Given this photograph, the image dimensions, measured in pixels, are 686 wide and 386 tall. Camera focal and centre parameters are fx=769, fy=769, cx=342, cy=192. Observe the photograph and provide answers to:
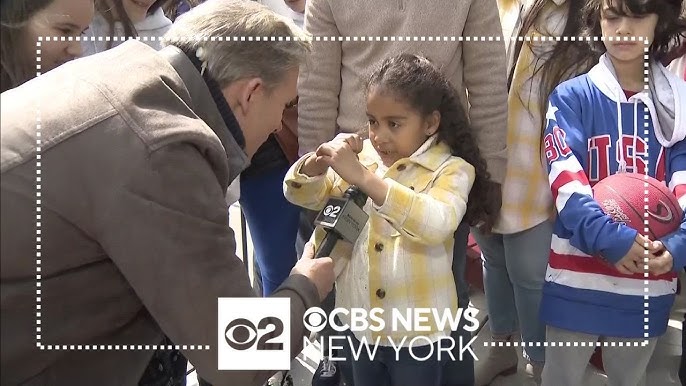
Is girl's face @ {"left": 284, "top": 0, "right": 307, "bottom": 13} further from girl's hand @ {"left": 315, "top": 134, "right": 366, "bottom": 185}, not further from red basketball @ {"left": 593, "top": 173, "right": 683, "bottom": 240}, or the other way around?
red basketball @ {"left": 593, "top": 173, "right": 683, "bottom": 240}

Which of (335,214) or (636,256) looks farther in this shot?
(636,256)

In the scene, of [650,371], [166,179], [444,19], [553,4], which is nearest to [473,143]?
[444,19]

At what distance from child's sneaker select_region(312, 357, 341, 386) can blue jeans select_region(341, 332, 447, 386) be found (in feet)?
1.56

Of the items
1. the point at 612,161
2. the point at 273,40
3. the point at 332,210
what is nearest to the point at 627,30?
the point at 612,161

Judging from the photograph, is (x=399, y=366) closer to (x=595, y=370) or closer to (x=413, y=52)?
(x=413, y=52)

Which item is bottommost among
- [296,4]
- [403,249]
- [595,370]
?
[595,370]

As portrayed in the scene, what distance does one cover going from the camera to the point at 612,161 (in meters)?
2.18

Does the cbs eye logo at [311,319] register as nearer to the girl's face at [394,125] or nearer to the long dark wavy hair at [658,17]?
the girl's face at [394,125]

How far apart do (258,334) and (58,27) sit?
894 millimetres

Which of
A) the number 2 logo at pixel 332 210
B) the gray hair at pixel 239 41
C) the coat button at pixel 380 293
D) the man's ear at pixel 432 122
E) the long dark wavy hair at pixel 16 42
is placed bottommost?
the coat button at pixel 380 293

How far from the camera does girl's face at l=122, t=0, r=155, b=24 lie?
2.50 metres

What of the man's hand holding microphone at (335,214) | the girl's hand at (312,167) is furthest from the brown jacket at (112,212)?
the girl's hand at (312,167)

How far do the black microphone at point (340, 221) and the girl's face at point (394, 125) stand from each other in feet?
0.83

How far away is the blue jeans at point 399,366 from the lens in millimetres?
2049
